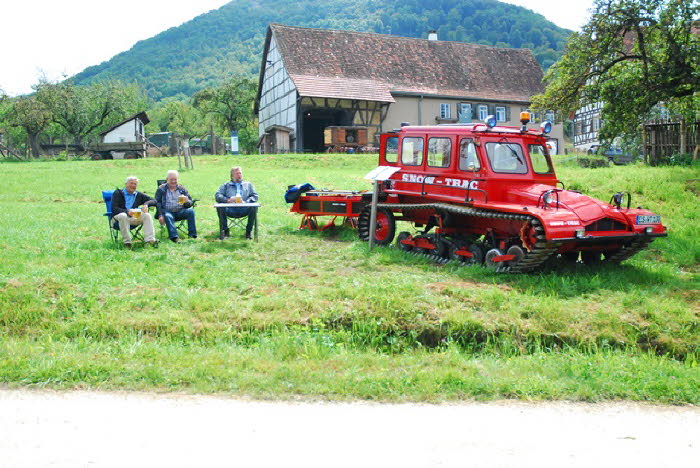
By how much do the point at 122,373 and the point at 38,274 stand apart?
3.48 meters

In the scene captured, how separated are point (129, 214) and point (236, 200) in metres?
2.00

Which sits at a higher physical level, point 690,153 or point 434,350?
point 690,153

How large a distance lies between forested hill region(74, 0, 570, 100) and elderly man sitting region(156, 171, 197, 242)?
95478 mm

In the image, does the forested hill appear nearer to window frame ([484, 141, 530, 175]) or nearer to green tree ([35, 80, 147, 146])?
green tree ([35, 80, 147, 146])

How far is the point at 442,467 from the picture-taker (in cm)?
390

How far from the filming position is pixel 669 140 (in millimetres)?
20797

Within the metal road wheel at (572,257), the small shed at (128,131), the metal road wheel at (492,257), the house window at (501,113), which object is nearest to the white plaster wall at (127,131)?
the small shed at (128,131)

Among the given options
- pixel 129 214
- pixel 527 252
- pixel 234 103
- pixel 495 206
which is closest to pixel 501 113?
pixel 234 103

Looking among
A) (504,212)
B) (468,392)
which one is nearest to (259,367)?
(468,392)

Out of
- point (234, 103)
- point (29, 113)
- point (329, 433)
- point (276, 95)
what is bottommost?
point (329, 433)

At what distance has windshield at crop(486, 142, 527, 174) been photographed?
992 centimetres

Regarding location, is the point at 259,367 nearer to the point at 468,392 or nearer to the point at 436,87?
the point at 468,392

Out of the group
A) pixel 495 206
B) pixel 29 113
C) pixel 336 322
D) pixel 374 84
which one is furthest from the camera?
pixel 29 113

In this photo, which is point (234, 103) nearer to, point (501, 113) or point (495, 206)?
point (501, 113)
